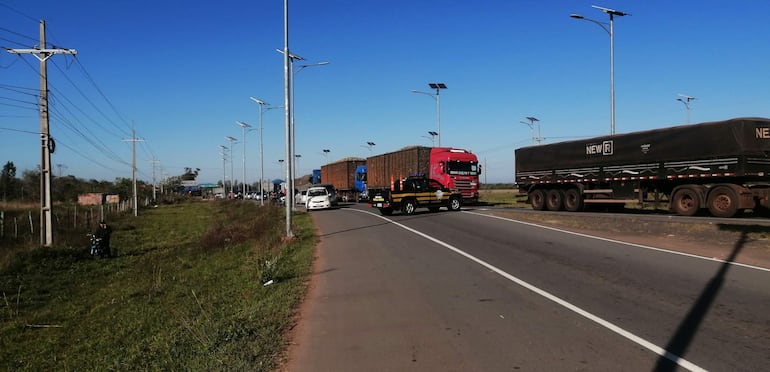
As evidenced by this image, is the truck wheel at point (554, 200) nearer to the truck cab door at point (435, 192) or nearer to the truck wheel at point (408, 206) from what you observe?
the truck cab door at point (435, 192)

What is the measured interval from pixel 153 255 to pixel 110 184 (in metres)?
97.7

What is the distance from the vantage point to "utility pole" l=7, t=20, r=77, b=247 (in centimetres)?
2105

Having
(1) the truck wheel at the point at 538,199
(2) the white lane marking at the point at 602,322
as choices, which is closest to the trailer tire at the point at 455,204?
(1) the truck wheel at the point at 538,199

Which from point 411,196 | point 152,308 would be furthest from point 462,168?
point 152,308

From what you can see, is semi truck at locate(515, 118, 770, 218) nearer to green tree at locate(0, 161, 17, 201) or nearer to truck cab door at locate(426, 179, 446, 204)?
truck cab door at locate(426, 179, 446, 204)

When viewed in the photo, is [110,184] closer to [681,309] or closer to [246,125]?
[246,125]

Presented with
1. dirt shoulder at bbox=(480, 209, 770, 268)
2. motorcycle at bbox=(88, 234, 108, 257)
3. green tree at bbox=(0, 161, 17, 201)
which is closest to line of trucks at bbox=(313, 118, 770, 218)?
dirt shoulder at bbox=(480, 209, 770, 268)

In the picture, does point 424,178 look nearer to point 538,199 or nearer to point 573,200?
point 538,199

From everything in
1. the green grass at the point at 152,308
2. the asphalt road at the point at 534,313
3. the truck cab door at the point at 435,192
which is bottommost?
the green grass at the point at 152,308

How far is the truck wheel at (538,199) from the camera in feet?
95.3

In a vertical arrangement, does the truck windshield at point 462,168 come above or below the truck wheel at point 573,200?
above

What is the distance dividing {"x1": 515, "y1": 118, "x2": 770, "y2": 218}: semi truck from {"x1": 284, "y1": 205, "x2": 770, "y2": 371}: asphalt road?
656cm

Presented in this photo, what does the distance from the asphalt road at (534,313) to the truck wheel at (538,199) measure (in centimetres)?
1553

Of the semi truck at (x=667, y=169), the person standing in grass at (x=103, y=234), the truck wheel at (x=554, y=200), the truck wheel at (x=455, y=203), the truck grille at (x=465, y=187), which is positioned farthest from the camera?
the truck grille at (x=465, y=187)
